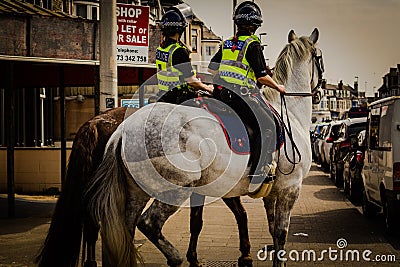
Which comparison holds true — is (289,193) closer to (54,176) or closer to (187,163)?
(187,163)

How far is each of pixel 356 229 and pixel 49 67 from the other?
760 cm

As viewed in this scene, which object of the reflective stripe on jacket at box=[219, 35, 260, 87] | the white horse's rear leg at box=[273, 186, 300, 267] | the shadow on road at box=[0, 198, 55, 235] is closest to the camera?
the reflective stripe on jacket at box=[219, 35, 260, 87]

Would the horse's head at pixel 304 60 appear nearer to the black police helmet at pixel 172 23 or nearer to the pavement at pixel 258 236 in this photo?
the black police helmet at pixel 172 23

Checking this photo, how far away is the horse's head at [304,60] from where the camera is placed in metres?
8.26

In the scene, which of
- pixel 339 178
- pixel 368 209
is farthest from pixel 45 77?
pixel 339 178

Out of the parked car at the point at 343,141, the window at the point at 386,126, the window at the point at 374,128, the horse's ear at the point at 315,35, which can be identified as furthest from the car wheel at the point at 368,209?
the parked car at the point at 343,141

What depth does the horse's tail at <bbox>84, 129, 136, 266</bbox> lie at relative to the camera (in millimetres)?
6535

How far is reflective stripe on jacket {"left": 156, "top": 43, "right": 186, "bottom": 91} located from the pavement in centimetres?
245

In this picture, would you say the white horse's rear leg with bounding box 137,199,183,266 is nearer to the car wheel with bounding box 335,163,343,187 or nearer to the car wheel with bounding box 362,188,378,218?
the car wheel with bounding box 362,188,378,218

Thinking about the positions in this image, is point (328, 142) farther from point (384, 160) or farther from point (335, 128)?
point (384, 160)

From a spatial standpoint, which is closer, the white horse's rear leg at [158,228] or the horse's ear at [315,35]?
the white horse's rear leg at [158,228]

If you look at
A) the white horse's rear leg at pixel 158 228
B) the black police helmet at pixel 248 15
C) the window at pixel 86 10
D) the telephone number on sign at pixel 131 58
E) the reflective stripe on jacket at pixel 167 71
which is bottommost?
the white horse's rear leg at pixel 158 228

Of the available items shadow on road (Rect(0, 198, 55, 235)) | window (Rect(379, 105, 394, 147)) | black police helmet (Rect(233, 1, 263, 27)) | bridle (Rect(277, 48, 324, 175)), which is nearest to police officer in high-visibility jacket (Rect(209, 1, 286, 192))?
black police helmet (Rect(233, 1, 263, 27))

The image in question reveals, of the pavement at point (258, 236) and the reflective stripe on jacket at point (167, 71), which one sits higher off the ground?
the reflective stripe on jacket at point (167, 71)
